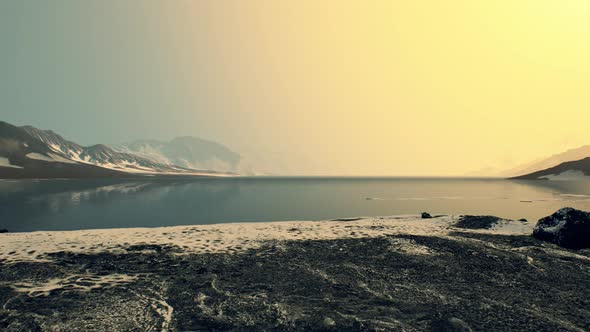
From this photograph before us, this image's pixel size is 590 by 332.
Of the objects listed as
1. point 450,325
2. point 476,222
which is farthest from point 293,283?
point 476,222

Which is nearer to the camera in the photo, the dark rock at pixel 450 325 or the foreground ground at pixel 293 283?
Answer: the dark rock at pixel 450 325

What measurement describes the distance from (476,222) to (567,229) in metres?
9.32

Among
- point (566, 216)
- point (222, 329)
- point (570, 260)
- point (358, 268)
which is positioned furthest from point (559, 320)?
point (566, 216)

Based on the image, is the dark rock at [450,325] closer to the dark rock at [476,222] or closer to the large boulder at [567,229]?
the large boulder at [567,229]

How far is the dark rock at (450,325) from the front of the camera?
9.91m

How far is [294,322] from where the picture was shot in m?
10.5

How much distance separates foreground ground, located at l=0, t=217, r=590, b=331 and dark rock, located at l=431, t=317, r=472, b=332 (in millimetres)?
60

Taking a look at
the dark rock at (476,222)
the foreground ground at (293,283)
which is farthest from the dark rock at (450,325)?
the dark rock at (476,222)

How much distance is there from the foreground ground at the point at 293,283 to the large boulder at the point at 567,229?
109 centimetres

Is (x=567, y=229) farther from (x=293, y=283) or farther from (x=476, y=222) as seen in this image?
(x=293, y=283)

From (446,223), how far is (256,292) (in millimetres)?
23266

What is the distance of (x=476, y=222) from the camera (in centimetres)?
3030

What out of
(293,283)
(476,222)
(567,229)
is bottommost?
(293,283)

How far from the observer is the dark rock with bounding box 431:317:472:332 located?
9.91 m
